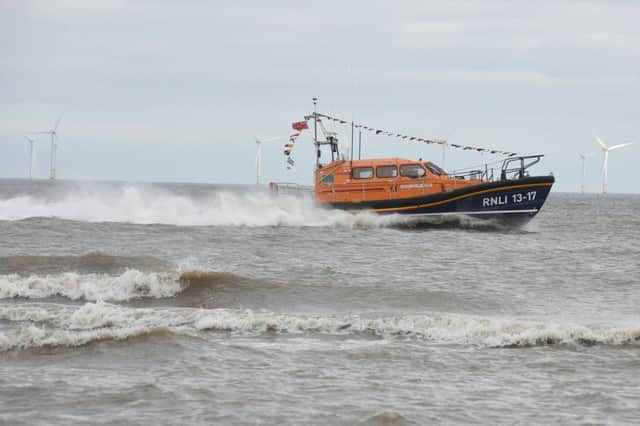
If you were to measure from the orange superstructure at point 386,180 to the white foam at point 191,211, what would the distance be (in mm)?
651

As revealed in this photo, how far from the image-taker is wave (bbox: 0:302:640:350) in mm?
9195

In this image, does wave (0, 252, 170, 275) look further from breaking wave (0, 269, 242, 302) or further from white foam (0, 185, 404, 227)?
white foam (0, 185, 404, 227)

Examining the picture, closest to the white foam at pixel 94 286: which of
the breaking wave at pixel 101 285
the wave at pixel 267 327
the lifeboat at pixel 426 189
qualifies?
the breaking wave at pixel 101 285

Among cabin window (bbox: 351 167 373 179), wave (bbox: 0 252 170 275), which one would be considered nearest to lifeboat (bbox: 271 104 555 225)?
cabin window (bbox: 351 167 373 179)

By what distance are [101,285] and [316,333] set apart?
4385mm

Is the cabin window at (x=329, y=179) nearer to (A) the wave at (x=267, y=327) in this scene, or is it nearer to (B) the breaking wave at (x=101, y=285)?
(B) the breaking wave at (x=101, y=285)

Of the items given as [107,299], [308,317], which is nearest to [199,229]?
[107,299]

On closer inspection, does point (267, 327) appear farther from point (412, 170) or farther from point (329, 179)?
point (329, 179)

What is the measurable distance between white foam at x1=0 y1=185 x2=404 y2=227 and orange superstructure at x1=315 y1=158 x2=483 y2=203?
0.65 m

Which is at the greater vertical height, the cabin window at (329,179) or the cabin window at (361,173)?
the cabin window at (361,173)

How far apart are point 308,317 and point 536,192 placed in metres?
13.7

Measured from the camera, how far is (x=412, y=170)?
23500 millimetres

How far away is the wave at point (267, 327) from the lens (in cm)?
920

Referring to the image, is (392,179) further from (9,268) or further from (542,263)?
(9,268)
